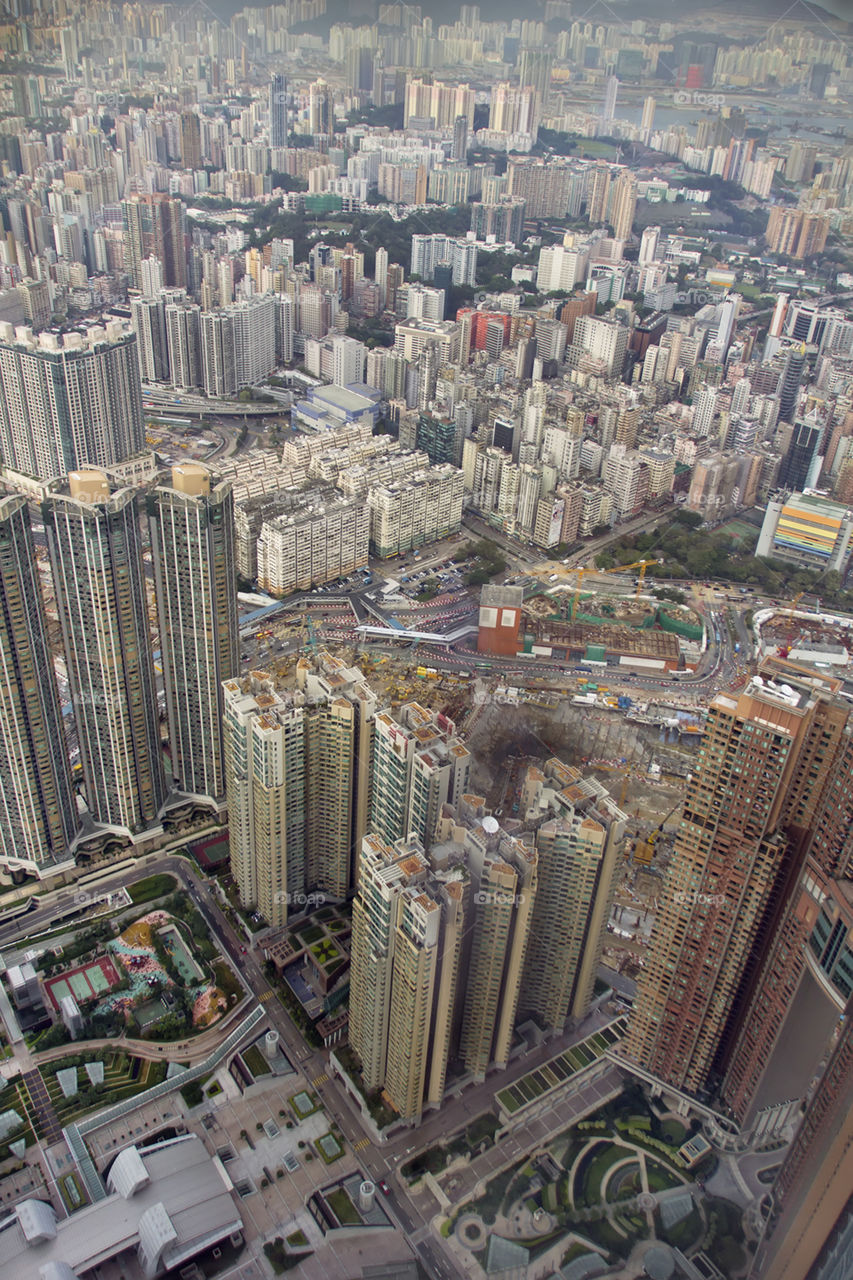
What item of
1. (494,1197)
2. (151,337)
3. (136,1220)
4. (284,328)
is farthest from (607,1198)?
(284,328)

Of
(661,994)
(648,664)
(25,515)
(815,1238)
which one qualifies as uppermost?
(25,515)

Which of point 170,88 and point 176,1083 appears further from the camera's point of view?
point 170,88

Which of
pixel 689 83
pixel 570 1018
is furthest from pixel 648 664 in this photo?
pixel 689 83

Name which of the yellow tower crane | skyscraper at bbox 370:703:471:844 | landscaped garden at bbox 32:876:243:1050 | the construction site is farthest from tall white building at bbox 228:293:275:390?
skyscraper at bbox 370:703:471:844

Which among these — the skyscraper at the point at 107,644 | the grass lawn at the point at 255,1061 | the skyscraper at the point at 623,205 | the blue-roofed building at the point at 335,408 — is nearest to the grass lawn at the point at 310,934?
the grass lawn at the point at 255,1061

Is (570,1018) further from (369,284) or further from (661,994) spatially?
(369,284)

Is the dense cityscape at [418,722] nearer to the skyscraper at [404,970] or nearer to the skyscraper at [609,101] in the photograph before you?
the skyscraper at [404,970]
